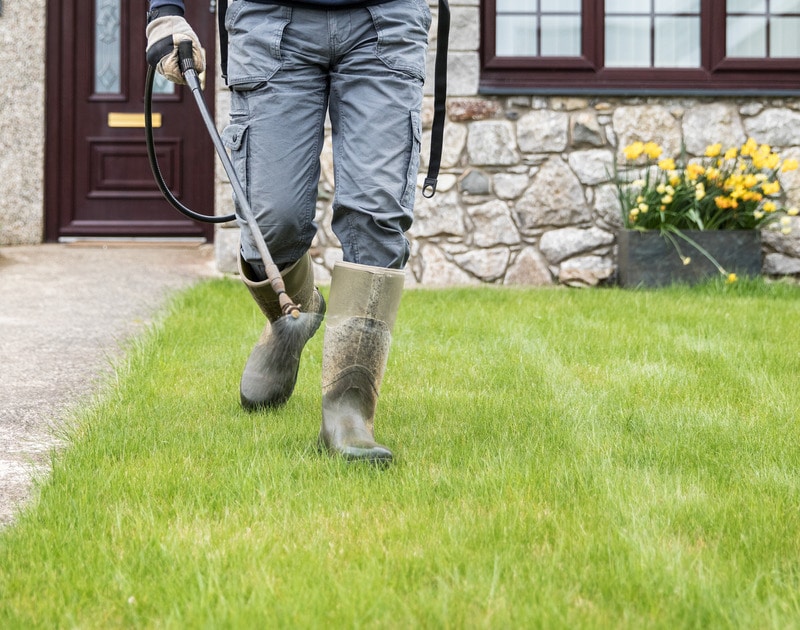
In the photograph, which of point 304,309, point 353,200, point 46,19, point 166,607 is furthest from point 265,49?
point 46,19

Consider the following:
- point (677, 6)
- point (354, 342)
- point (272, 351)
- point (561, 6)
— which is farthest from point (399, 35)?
point (677, 6)

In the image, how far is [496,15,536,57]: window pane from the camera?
6684mm

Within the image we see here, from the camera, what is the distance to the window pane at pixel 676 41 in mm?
6738

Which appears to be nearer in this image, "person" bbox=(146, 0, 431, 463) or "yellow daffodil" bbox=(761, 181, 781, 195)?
"person" bbox=(146, 0, 431, 463)

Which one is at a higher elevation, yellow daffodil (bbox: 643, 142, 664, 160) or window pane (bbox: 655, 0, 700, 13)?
window pane (bbox: 655, 0, 700, 13)

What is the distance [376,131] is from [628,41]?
187 inches

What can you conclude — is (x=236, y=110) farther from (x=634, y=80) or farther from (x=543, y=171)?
(x=634, y=80)

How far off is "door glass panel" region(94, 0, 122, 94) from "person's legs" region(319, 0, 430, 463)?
6.09 m

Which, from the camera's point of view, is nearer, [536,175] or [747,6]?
[536,175]

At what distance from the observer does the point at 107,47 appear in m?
8.12

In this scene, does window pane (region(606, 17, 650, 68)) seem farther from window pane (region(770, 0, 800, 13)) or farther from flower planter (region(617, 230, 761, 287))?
flower planter (region(617, 230, 761, 287))

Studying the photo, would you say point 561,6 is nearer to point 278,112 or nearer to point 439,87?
point 439,87

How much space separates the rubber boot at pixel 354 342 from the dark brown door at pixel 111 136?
5859mm

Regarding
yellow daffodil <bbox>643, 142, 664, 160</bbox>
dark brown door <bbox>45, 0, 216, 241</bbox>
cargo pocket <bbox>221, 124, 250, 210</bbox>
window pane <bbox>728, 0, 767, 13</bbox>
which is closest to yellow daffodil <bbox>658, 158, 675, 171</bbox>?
yellow daffodil <bbox>643, 142, 664, 160</bbox>
